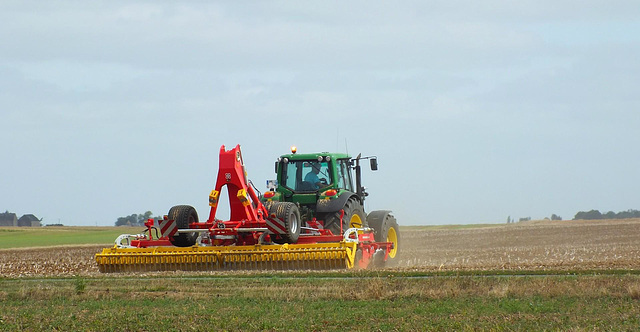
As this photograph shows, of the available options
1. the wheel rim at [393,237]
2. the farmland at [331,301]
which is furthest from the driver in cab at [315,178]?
the farmland at [331,301]

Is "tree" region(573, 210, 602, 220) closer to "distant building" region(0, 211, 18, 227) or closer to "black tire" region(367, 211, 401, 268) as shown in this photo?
"distant building" region(0, 211, 18, 227)

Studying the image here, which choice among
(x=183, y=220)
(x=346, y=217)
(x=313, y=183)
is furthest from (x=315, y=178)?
(x=183, y=220)

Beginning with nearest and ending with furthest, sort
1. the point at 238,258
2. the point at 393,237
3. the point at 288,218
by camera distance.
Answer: the point at 288,218 < the point at 238,258 < the point at 393,237

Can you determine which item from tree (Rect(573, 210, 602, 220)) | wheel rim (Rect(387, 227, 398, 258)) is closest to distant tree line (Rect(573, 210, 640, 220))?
tree (Rect(573, 210, 602, 220))

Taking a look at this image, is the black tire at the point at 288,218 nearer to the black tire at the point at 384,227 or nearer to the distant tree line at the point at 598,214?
the black tire at the point at 384,227

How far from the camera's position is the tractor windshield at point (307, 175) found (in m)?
21.5

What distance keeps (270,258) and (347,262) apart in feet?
6.07

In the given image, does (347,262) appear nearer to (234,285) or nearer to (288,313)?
(234,285)

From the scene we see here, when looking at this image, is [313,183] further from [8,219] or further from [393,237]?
[8,219]

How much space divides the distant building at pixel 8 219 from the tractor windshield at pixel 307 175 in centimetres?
10432

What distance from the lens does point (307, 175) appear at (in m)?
21.7

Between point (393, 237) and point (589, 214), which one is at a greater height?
point (589, 214)

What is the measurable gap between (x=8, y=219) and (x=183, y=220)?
106 meters

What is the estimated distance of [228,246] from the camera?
64.5 feet
